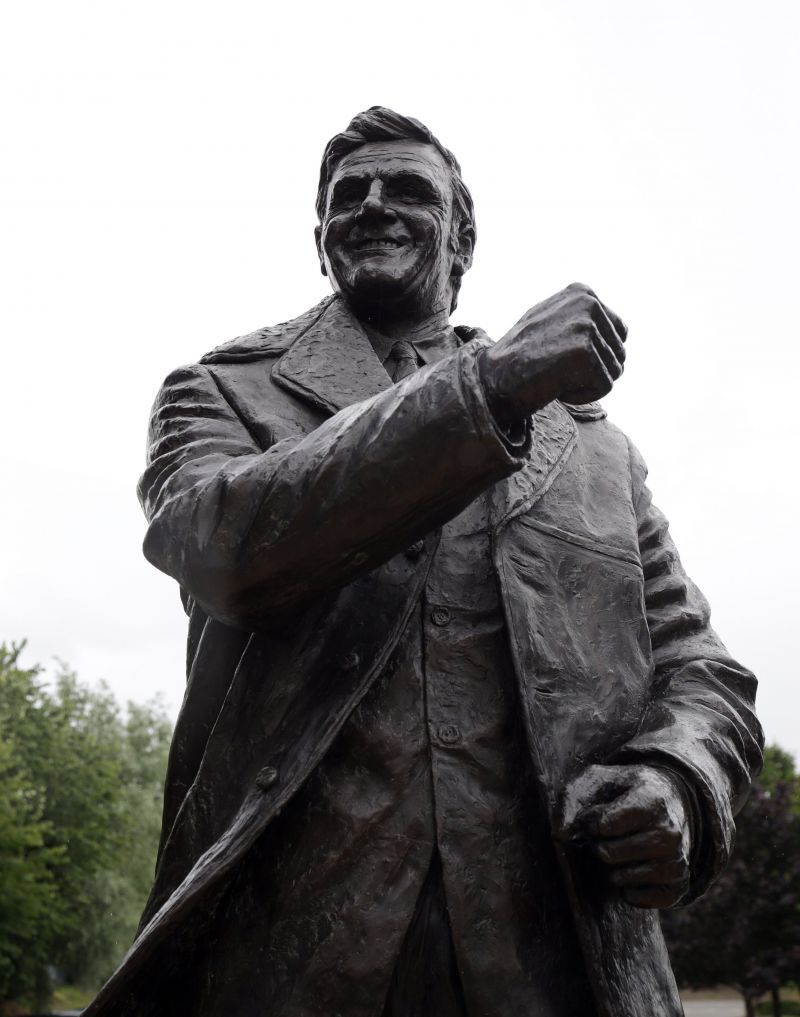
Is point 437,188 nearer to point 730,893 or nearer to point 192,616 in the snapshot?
point 192,616

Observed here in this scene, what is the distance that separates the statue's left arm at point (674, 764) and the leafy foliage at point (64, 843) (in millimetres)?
22927

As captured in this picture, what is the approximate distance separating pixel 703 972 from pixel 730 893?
59.1 inches

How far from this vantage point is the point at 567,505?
10.6 ft

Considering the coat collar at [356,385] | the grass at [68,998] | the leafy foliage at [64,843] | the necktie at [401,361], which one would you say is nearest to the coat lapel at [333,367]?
the coat collar at [356,385]

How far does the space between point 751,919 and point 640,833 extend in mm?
19226

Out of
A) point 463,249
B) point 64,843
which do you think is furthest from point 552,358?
point 64,843

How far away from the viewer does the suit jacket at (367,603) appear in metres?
2.63

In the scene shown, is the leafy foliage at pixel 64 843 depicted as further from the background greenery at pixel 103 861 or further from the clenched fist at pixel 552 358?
the clenched fist at pixel 552 358

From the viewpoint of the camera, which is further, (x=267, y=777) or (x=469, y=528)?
(x=469, y=528)

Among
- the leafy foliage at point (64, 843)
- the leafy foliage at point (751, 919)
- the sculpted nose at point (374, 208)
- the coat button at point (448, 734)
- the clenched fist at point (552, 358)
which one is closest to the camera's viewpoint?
the clenched fist at point (552, 358)

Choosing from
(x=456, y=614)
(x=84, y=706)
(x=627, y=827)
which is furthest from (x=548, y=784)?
(x=84, y=706)

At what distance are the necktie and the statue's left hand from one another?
1257 mm

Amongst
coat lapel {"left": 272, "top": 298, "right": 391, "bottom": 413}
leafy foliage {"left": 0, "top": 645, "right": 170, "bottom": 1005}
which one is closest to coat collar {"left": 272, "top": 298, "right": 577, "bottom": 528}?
coat lapel {"left": 272, "top": 298, "right": 391, "bottom": 413}

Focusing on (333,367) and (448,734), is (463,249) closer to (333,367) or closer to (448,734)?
(333,367)
